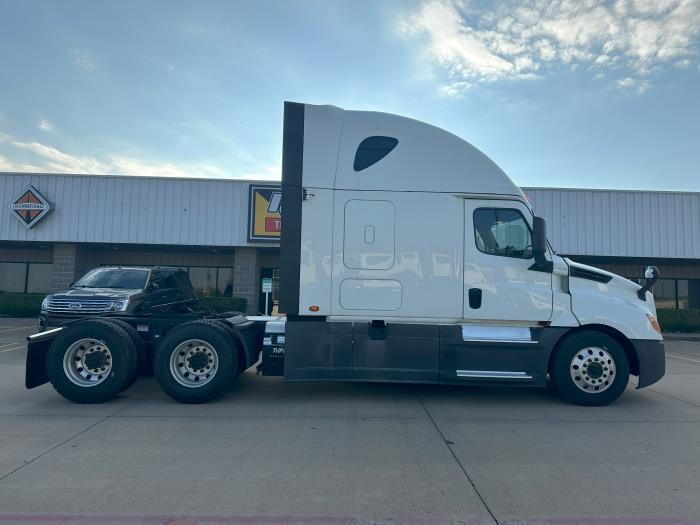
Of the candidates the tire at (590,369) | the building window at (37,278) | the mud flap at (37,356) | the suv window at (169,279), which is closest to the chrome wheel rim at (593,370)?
the tire at (590,369)

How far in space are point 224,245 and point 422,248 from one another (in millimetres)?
13229

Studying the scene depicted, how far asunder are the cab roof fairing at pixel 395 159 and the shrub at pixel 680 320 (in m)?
17.9

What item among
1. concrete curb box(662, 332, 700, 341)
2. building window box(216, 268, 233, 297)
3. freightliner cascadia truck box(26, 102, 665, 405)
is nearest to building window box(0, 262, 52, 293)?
building window box(216, 268, 233, 297)

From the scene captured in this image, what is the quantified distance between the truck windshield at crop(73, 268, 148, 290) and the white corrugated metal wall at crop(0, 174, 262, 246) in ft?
29.0

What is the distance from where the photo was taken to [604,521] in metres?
3.28

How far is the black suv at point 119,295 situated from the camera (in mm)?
7879

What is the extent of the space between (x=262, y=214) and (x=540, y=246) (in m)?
13.5

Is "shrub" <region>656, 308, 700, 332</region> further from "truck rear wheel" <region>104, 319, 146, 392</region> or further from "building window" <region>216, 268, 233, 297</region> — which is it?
"truck rear wheel" <region>104, 319, 146, 392</region>

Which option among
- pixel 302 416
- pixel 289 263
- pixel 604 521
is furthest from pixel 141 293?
pixel 604 521

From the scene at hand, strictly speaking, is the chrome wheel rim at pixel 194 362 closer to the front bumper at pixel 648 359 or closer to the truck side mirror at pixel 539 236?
the truck side mirror at pixel 539 236

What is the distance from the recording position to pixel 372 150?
6484 millimetres

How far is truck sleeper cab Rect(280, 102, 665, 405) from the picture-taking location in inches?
248

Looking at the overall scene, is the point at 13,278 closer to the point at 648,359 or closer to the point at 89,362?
the point at 89,362

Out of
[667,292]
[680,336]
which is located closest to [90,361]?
[680,336]
